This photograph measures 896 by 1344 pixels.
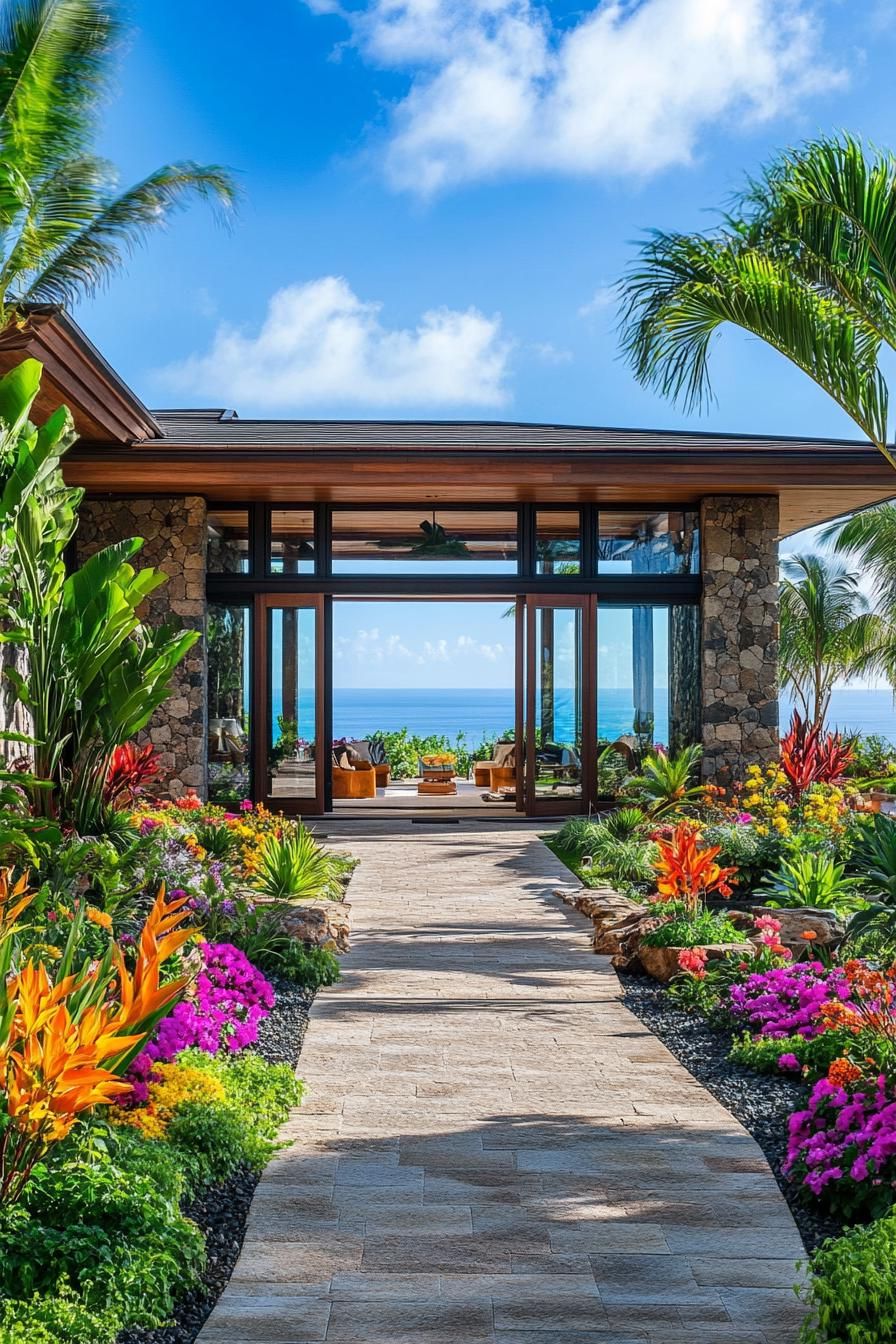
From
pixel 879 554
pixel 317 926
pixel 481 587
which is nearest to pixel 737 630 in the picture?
pixel 481 587

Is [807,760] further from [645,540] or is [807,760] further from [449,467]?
[449,467]

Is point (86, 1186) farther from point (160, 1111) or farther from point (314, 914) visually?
point (314, 914)

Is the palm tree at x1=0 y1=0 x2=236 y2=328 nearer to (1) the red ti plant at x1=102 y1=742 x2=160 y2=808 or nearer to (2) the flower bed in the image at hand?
(1) the red ti plant at x1=102 y1=742 x2=160 y2=808

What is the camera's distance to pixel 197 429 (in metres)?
14.4

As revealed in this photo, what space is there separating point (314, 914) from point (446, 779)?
10.5 m

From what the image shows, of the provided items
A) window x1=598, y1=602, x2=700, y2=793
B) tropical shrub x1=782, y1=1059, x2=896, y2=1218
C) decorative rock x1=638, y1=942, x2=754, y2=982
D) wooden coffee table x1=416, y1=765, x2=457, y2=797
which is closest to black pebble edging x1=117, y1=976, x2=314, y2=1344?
tropical shrub x1=782, y1=1059, x2=896, y2=1218

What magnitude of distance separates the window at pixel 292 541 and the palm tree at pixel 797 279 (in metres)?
7.28

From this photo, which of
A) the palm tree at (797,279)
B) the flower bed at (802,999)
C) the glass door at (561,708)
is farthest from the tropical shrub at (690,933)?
the glass door at (561,708)

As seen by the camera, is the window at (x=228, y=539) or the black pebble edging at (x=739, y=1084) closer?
the black pebble edging at (x=739, y=1084)

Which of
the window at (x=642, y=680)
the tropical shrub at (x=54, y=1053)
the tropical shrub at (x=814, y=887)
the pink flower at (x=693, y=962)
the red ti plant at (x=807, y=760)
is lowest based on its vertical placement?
the pink flower at (x=693, y=962)

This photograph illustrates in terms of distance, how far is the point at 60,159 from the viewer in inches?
326

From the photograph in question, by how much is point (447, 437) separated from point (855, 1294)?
39.0 ft

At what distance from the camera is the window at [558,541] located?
44.7ft

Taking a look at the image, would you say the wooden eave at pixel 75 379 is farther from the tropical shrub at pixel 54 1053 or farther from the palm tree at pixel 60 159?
the tropical shrub at pixel 54 1053
